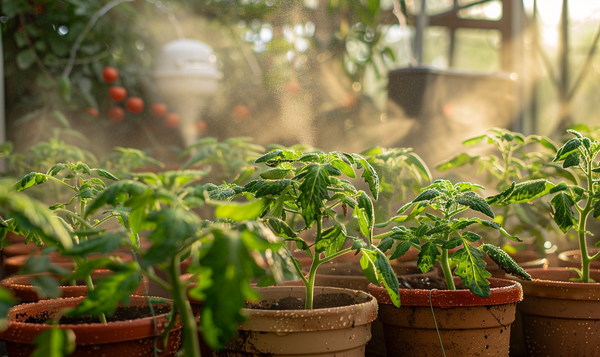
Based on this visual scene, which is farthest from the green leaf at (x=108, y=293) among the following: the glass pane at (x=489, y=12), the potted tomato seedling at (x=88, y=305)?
the glass pane at (x=489, y=12)

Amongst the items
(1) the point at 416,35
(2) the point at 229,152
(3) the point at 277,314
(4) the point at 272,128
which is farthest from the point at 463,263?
(1) the point at 416,35

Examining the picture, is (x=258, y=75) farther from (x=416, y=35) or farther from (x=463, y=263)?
(x=463, y=263)

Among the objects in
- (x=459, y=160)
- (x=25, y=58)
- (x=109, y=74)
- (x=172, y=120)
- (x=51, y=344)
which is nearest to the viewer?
(x=51, y=344)

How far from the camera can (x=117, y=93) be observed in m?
2.49

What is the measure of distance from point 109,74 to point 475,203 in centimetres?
203

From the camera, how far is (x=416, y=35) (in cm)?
326

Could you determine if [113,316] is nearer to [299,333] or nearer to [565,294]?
[299,333]

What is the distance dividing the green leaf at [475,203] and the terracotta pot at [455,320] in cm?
17

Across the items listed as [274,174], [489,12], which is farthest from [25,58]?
[489,12]

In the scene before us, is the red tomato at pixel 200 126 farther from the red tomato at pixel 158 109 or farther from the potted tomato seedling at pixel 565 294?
the potted tomato seedling at pixel 565 294

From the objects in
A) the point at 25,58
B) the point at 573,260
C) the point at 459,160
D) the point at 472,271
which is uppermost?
the point at 25,58

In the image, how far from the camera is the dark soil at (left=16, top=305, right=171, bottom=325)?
36.1 inches

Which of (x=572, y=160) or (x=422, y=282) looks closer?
(x=572, y=160)

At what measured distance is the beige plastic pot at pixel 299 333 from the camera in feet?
2.77
